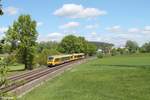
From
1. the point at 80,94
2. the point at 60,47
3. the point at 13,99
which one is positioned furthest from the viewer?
the point at 60,47

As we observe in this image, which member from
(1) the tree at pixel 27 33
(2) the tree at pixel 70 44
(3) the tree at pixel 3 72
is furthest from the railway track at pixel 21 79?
(2) the tree at pixel 70 44

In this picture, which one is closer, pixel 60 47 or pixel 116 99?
pixel 116 99

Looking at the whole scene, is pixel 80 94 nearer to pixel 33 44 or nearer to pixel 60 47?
pixel 33 44

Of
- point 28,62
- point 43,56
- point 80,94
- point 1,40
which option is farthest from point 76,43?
point 1,40

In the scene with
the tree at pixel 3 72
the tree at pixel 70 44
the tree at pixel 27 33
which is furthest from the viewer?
the tree at pixel 70 44

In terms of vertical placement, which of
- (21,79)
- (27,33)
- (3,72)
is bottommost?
(21,79)

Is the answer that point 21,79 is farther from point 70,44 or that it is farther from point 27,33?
point 70,44

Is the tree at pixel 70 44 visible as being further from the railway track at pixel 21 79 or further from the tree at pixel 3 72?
the tree at pixel 3 72

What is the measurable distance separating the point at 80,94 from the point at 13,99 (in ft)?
77.9

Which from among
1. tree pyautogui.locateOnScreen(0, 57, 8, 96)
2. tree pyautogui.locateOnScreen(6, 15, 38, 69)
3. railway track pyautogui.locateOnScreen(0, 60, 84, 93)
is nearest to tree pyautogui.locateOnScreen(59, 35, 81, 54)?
tree pyautogui.locateOnScreen(6, 15, 38, 69)

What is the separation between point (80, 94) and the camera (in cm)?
2917

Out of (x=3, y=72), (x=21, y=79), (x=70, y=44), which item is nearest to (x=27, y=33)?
(x=21, y=79)

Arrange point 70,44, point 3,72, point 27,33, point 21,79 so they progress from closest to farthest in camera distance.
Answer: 1. point 3,72
2. point 21,79
3. point 27,33
4. point 70,44

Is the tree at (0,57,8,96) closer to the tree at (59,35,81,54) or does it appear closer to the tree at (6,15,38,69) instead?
the tree at (6,15,38,69)
